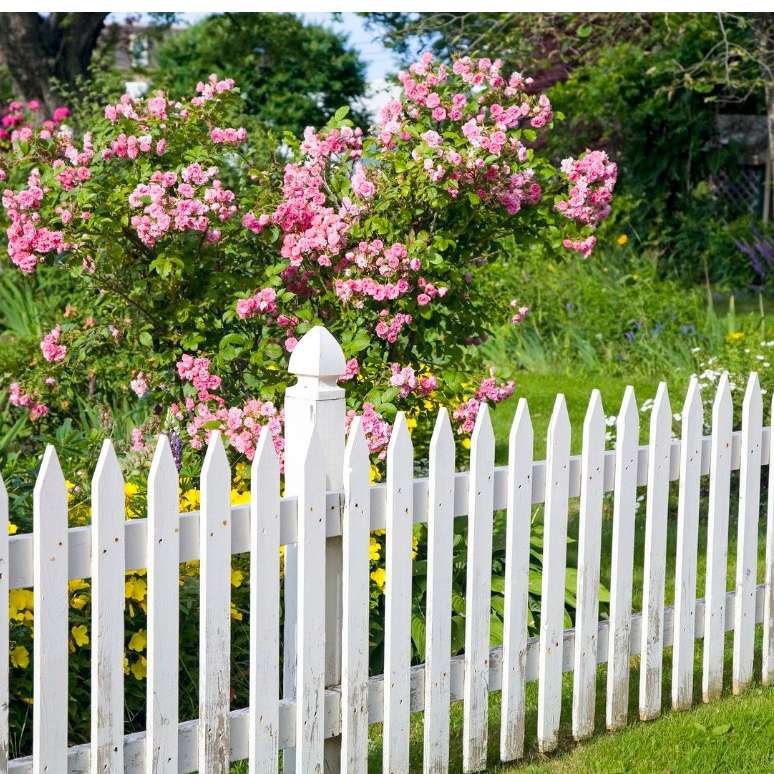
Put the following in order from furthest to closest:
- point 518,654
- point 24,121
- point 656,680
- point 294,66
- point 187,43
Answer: point 187,43 < point 294,66 < point 24,121 < point 656,680 < point 518,654

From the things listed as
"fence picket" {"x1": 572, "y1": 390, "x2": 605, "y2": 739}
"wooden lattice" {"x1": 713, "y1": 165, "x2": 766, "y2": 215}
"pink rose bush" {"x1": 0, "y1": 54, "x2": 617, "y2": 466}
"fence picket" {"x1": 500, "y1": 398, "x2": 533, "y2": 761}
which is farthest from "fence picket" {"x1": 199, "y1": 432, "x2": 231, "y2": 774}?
"wooden lattice" {"x1": 713, "y1": 165, "x2": 766, "y2": 215}

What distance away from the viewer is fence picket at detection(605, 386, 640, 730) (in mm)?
3295

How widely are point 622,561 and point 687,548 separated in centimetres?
29

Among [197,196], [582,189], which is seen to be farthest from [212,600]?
[582,189]

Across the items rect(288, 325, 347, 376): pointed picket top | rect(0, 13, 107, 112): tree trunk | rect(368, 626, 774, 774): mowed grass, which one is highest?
rect(0, 13, 107, 112): tree trunk

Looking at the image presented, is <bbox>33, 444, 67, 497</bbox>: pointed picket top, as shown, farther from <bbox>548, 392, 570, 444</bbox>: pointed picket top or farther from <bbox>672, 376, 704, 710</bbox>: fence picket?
<bbox>672, 376, 704, 710</bbox>: fence picket

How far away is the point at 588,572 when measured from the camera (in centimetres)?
328

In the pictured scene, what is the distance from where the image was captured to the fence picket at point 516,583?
304 cm

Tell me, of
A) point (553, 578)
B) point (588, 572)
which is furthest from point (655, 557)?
point (553, 578)

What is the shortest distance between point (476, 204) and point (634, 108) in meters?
9.84

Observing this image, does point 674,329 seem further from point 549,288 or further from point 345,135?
point 345,135

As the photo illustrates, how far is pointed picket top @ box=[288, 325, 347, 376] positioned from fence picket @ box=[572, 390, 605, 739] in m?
0.75

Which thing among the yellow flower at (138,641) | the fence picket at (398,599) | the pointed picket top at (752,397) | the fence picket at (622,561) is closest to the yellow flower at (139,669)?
the yellow flower at (138,641)

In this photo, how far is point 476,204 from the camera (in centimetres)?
399
